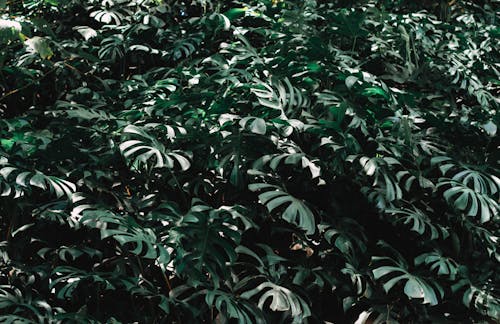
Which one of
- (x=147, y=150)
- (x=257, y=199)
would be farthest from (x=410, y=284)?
(x=147, y=150)

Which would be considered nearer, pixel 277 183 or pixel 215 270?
pixel 215 270

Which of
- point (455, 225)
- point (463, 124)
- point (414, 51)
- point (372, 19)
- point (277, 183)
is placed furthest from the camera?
point (372, 19)

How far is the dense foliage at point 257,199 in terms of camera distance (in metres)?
2.36

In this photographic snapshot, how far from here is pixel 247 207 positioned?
257cm

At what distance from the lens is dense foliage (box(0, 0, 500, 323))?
2.36 meters

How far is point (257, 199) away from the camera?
2.67 metres

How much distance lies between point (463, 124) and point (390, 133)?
1.35ft

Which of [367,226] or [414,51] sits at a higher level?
[414,51]

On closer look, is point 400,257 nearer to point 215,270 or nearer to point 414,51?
point 215,270

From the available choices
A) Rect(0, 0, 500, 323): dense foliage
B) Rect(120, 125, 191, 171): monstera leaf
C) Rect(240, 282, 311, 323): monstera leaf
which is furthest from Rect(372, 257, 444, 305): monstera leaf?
Rect(120, 125, 191, 171): monstera leaf

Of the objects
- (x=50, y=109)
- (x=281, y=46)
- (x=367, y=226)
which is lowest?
(x=367, y=226)

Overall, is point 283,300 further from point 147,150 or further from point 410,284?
point 147,150

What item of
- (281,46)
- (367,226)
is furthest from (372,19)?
(367,226)

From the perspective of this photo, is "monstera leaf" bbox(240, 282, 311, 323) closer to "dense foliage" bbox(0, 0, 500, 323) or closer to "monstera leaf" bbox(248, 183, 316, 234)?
"dense foliage" bbox(0, 0, 500, 323)
